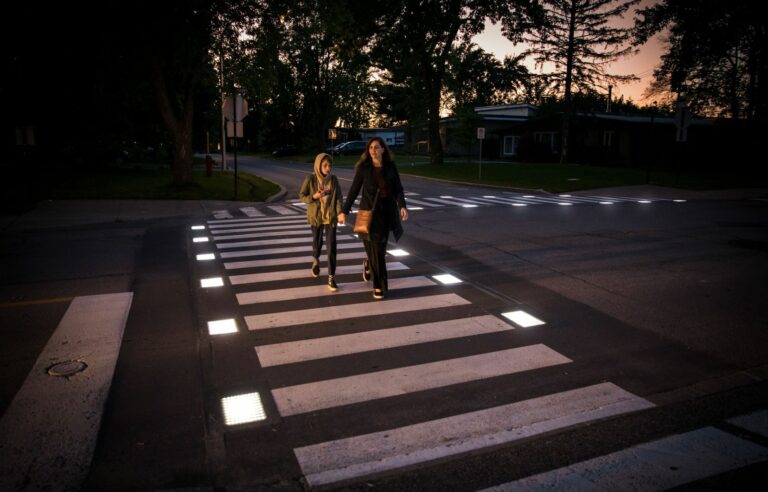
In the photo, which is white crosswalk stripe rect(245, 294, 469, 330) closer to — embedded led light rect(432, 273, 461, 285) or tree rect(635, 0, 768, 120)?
embedded led light rect(432, 273, 461, 285)

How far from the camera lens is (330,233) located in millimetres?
7566

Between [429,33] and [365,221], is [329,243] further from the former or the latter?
[429,33]

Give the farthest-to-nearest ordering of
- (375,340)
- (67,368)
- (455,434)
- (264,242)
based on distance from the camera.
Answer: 1. (264,242)
2. (375,340)
3. (67,368)
4. (455,434)

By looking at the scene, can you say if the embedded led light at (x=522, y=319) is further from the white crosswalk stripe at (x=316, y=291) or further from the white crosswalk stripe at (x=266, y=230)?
the white crosswalk stripe at (x=266, y=230)

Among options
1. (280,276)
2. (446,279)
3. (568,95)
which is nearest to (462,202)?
(446,279)

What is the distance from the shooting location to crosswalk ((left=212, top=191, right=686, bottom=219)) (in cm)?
1577

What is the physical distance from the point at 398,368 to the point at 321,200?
134 inches

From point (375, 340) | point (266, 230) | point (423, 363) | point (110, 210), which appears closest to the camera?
point (423, 363)

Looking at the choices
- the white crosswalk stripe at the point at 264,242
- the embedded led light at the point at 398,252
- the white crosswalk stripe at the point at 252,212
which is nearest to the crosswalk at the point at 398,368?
the embedded led light at the point at 398,252

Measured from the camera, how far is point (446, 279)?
7.91m

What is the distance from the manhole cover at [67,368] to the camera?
Result: 4.62 m

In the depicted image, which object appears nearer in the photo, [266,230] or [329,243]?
[329,243]

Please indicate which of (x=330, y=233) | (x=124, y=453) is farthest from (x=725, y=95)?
(x=124, y=453)

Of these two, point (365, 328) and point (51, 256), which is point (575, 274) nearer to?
point (365, 328)
